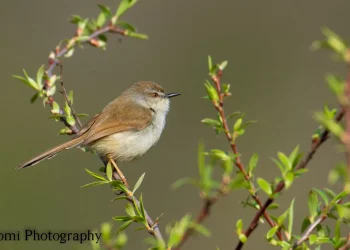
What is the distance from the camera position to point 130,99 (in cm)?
587

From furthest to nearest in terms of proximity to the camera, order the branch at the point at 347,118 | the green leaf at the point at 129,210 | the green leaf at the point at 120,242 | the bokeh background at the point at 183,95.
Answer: the bokeh background at the point at 183,95 < the green leaf at the point at 129,210 < the green leaf at the point at 120,242 < the branch at the point at 347,118

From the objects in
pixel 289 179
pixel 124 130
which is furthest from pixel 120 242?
pixel 124 130

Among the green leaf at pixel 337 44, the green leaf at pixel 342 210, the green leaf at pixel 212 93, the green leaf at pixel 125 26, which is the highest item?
the green leaf at pixel 125 26

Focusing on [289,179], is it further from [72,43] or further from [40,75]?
[40,75]

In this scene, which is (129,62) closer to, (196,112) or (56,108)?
(196,112)

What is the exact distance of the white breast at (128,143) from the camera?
516 centimetres

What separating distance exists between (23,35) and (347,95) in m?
12.1

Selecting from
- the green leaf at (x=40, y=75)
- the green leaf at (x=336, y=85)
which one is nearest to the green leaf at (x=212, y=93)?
the green leaf at (x=336, y=85)

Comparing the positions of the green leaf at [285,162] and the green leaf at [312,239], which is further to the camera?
the green leaf at [312,239]

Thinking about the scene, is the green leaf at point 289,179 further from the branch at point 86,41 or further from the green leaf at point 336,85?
the branch at point 86,41

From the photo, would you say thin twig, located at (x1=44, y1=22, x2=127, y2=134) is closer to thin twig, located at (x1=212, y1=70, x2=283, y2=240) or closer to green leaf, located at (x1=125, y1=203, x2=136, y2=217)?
thin twig, located at (x1=212, y1=70, x2=283, y2=240)

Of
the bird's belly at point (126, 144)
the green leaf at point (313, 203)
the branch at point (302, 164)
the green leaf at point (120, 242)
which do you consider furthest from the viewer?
the bird's belly at point (126, 144)

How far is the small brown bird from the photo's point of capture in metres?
5.02

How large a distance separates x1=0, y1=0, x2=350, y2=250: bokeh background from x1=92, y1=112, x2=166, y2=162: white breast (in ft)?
9.24
